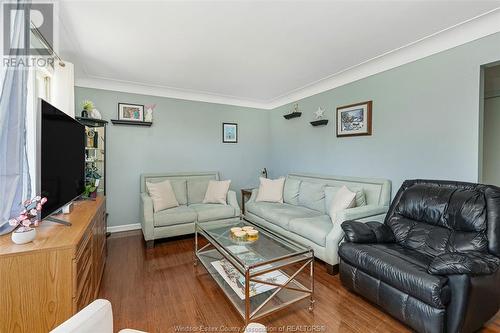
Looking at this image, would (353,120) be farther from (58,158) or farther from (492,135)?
(58,158)

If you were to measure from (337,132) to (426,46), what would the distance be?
1.44m

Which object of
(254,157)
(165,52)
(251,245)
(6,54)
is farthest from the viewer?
(254,157)

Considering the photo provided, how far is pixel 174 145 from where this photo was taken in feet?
14.1

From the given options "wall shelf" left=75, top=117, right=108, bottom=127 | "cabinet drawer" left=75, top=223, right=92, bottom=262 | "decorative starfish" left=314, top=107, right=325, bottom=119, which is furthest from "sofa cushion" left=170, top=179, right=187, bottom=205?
"decorative starfish" left=314, top=107, right=325, bottom=119

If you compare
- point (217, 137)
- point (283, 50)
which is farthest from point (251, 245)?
point (217, 137)

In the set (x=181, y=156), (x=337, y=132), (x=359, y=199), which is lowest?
(x=359, y=199)

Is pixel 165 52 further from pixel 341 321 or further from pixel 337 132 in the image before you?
pixel 341 321

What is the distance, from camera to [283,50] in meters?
2.72

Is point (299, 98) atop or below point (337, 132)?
atop

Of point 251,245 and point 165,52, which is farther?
point 165,52

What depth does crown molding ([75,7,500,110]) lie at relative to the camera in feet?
7.25

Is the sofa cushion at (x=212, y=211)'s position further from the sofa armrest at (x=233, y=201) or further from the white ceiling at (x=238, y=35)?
the white ceiling at (x=238, y=35)

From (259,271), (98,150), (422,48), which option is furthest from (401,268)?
(98,150)

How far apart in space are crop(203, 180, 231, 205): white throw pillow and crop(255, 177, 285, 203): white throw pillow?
58 centimetres
